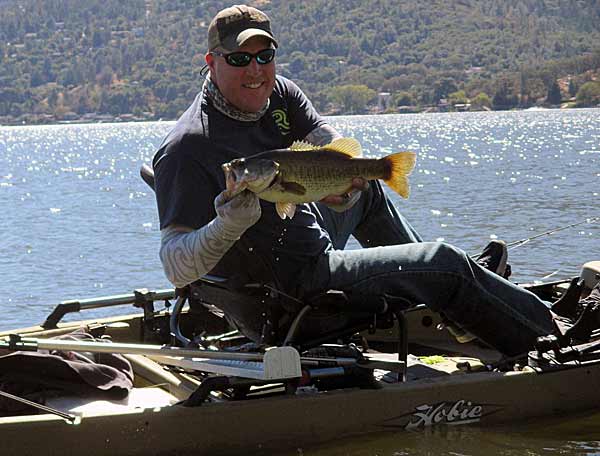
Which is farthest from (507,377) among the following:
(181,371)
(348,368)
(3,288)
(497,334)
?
(3,288)

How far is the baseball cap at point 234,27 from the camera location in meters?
5.78

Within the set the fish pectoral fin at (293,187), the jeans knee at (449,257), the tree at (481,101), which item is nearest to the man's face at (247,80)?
the fish pectoral fin at (293,187)

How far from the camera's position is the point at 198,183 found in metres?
5.63

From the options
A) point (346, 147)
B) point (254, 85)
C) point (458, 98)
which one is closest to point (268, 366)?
point (346, 147)

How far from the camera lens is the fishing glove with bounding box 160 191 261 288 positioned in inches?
202

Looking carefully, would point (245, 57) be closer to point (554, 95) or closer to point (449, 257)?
point (449, 257)

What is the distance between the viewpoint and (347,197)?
564cm

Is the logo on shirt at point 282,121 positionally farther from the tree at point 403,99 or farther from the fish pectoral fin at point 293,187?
the tree at point 403,99

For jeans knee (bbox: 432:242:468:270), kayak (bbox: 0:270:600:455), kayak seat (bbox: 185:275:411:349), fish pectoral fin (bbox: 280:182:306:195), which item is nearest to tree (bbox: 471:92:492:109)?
kayak (bbox: 0:270:600:455)

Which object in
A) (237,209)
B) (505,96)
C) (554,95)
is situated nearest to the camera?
(237,209)

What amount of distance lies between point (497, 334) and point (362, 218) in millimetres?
1149

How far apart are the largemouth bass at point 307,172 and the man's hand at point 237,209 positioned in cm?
4

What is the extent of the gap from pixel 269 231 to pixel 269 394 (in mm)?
897

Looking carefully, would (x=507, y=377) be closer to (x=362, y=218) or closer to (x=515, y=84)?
(x=362, y=218)
